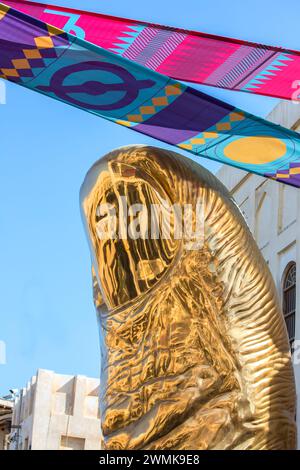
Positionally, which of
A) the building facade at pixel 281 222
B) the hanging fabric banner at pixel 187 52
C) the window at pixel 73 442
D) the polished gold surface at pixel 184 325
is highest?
the building facade at pixel 281 222

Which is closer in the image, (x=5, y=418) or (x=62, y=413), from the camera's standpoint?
(x=62, y=413)

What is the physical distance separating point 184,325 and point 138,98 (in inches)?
76.7

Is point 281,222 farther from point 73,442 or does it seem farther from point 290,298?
point 73,442

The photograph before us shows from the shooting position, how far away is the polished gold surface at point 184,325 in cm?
284

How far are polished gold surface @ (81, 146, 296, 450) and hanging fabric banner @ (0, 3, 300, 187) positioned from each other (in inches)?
55.1

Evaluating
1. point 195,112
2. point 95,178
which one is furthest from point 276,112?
point 95,178

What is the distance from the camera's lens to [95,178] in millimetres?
3211

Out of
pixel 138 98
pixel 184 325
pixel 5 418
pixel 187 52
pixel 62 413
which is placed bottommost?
pixel 184 325

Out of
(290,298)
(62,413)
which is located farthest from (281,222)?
(62,413)

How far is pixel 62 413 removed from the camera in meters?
16.7

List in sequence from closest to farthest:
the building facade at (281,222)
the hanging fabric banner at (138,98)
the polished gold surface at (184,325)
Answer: the polished gold surface at (184,325)
the hanging fabric banner at (138,98)
the building facade at (281,222)

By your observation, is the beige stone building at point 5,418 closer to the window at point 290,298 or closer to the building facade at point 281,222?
the building facade at point 281,222

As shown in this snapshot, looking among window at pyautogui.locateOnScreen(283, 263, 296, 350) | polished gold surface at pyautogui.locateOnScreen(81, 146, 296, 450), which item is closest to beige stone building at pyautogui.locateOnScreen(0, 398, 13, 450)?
window at pyautogui.locateOnScreen(283, 263, 296, 350)

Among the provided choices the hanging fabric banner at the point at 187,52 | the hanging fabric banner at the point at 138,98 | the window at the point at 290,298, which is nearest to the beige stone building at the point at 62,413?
the window at the point at 290,298
